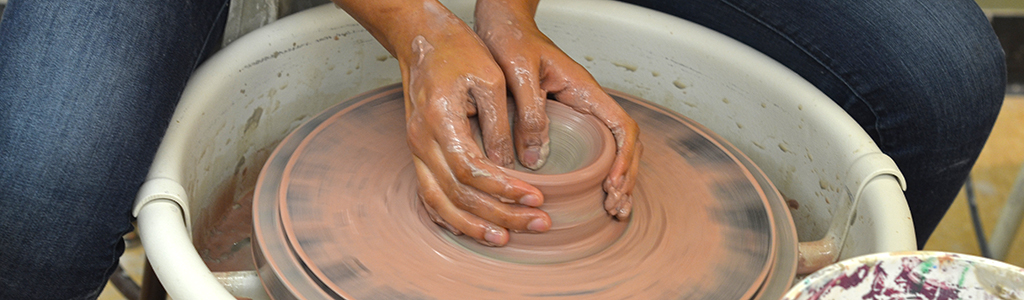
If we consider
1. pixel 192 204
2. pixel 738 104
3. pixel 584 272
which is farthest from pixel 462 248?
pixel 738 104

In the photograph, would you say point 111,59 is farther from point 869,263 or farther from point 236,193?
point 869,263

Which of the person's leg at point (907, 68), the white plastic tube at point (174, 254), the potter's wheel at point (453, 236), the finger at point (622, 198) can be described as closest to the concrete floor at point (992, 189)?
the person's leg at point (907, 68)

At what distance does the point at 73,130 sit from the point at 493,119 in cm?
49

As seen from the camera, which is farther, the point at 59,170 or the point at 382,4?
the point at 382,4

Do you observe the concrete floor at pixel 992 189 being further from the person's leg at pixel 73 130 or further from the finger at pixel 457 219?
the person's leg at pixel 73 130

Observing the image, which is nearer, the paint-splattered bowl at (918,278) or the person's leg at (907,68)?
the paint-splattered bowl at (918,278)

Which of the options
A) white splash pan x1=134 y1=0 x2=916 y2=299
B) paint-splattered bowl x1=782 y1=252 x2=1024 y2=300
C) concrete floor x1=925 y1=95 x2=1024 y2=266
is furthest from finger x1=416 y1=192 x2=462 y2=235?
concrete floor x1=925 y1=95 x2=1024 y2=266

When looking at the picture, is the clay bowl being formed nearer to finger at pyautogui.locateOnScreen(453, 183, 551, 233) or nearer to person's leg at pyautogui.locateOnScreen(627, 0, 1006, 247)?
finger at pyautogui.locateOnScreen(453, 183, 551, 233)

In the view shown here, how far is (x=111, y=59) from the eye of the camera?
899 mm

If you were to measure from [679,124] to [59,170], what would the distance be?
865 millimetres

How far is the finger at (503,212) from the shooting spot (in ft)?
2.78

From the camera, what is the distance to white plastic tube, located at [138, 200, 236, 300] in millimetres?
731

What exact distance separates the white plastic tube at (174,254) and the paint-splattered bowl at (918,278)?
0.55 m

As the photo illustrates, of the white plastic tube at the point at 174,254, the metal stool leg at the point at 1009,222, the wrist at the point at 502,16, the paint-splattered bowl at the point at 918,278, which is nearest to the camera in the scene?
the paint-splattered bowl at the point at 918,278
